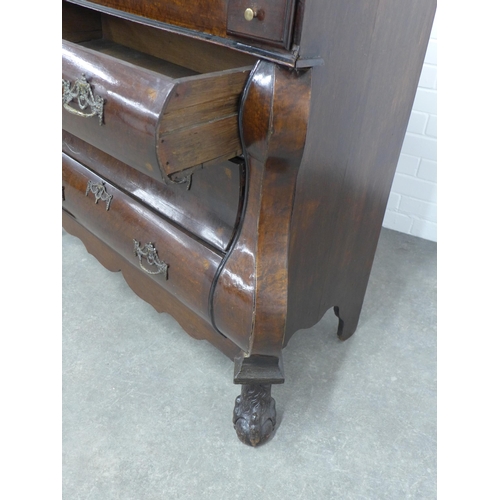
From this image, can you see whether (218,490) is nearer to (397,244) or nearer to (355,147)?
(355,147)

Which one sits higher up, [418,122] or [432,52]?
[432,52]

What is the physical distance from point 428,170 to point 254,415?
1264mm

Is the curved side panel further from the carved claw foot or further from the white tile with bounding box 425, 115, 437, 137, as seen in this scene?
the white tile with bounding box 425, 115, 437, 137

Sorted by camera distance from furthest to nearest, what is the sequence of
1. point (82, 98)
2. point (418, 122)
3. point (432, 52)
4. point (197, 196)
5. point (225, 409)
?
point (418, 122) < point (432, 52) < point (225, 409) < point (197, 196) < point (82, 98)

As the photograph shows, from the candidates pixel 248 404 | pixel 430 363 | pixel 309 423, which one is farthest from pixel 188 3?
pixel 430 363

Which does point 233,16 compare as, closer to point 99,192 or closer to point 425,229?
point 99,192

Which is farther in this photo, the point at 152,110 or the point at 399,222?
the point at 399,222

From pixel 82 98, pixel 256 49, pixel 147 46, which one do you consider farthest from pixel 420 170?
pixel 82 98

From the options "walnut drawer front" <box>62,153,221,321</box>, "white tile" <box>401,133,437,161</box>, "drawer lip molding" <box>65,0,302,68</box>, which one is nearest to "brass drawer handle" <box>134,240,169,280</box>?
"walnut drawer front" <box>62,153,221,321</box>

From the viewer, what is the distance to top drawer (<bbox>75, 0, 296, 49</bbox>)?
698 mm

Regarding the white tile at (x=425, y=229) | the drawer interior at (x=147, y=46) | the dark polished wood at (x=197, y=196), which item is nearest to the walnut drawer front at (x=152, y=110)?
the dark polished wood at (x=197, y=196)

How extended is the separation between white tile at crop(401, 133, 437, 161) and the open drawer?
3.66 ft

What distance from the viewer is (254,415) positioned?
1.07m

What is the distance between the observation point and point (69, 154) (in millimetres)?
1348
